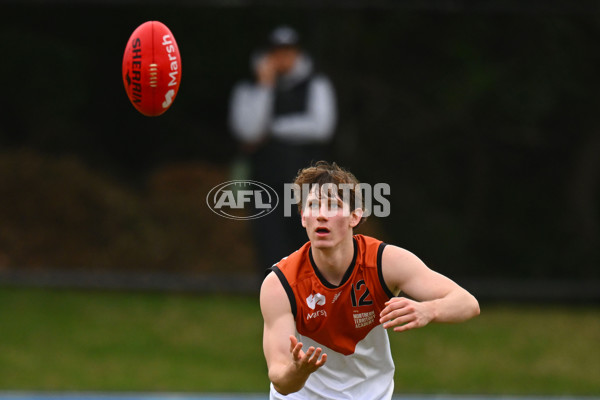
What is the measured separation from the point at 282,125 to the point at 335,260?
4359 mm

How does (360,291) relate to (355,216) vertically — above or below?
below

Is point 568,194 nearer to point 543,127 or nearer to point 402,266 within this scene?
point 543,127

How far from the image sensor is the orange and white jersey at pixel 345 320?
4.66 m

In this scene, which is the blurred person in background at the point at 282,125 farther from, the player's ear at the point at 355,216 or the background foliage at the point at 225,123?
the player's ear at the point at 355,216

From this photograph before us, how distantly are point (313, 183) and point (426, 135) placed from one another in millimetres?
6051

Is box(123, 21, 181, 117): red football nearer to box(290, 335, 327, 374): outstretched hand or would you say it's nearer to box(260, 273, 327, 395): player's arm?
box(260, 273, 327, 395): player's arm

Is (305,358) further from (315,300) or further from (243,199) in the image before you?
(243,199)

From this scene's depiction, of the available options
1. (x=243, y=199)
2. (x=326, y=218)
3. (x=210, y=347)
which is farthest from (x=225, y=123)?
(x=326, y=218)

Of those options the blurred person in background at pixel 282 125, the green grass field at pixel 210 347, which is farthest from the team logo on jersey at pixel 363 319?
the green grass field at pixel 210 347

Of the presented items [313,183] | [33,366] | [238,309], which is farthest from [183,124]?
[313,183]

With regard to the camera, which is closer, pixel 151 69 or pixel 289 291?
pixel 289 291

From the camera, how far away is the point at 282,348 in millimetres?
4445

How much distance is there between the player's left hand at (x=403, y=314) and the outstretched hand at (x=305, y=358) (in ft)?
0.94

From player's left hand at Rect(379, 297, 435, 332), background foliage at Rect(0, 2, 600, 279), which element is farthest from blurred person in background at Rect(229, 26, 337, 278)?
player's left hand at Rect(379, 297, 435, 332)
